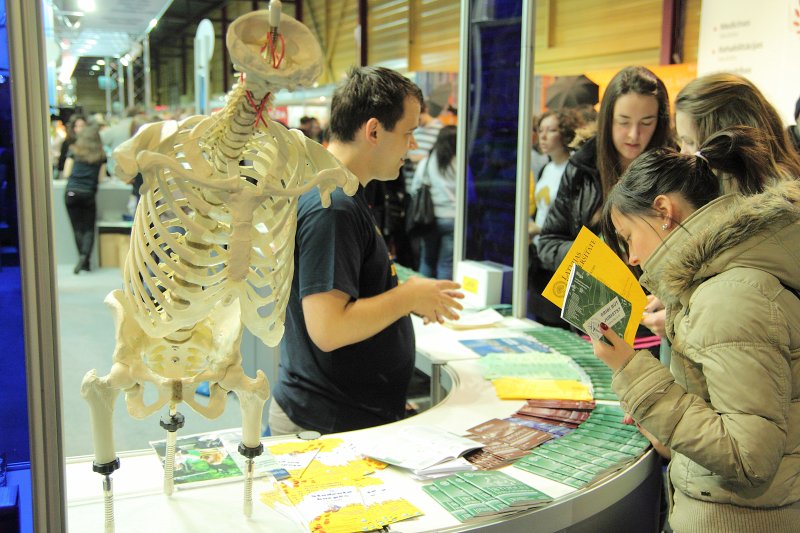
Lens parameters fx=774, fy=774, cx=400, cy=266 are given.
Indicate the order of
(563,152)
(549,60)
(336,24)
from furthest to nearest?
(336,24), (549,60), (563,152)

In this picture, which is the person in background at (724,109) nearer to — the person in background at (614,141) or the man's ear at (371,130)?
the person in background at (614,141)

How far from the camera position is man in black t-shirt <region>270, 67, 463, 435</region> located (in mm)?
1921

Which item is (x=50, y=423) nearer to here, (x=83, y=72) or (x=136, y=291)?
(x=136, y=291)

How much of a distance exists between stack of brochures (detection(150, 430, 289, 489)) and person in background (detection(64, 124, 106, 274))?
659 centimetres

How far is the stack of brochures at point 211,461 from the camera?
170 centimetres

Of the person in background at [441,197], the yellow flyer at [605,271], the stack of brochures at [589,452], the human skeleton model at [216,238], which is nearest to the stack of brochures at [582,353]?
the stack of brochures at [589,452]

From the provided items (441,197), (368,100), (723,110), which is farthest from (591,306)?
(441,197)

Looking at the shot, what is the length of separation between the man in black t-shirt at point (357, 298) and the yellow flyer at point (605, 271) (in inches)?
19.8

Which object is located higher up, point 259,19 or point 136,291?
point 259,19

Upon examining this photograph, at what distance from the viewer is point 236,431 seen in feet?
6.47

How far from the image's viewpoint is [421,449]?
6.04 feet

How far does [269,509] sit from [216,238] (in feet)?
1.89

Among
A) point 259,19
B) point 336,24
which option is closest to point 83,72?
point 336,24

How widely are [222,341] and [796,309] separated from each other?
1070 mm
